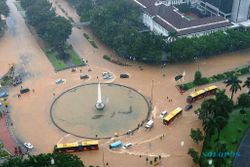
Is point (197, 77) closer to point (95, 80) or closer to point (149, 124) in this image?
point (149, 124)

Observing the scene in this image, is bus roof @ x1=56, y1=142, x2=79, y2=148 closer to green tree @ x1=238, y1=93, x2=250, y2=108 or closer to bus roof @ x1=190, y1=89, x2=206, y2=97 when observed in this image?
bus roof @ x1=190, y1=89, x2=206, y2=97

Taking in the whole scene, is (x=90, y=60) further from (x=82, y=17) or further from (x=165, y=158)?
(x=165, y=158)

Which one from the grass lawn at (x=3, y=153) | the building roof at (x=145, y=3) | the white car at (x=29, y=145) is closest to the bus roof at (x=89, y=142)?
the white car at (x=29, y=145)

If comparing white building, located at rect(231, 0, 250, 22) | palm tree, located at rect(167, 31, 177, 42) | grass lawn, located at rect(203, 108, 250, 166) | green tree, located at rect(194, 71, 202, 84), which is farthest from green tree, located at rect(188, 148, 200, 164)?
white building, located at rect(231, 0, 250, 22)

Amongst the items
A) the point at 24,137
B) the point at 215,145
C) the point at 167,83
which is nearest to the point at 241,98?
the point at 215,145

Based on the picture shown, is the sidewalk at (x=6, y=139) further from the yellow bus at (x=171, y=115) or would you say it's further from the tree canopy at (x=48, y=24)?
the tree canopy at (x=48, y=24)
